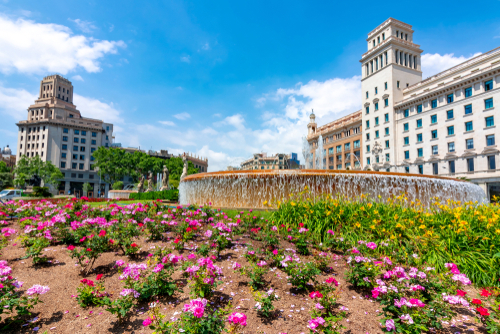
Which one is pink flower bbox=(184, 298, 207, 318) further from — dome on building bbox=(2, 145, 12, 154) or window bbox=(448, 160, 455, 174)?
dome on building bbox=(2, 145, 12, 154)

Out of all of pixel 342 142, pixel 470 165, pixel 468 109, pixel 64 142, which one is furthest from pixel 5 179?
pixel 468 109

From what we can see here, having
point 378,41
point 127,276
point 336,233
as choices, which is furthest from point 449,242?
point 378,41

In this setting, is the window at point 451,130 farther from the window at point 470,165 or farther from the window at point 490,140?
the window at point 470,165

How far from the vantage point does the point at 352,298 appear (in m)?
3.57

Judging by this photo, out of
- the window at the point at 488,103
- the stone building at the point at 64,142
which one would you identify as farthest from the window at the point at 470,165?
the stone building at the point at 64,142

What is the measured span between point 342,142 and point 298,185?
5291cm

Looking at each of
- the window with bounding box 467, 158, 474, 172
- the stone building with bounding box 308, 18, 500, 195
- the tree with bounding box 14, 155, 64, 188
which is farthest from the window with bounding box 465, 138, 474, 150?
the tree with bounding box 14, 155, 64, 188

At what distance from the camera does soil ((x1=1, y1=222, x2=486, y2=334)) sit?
2877mm

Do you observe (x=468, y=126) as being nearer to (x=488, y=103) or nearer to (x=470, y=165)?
(x=488, y=103)

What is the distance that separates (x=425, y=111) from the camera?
40344 mm

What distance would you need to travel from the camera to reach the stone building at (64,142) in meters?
68.4

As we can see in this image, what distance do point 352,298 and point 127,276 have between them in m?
3.06

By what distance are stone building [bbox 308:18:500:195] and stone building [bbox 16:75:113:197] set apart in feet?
232

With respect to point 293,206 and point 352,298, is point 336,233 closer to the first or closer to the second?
point 293,206
